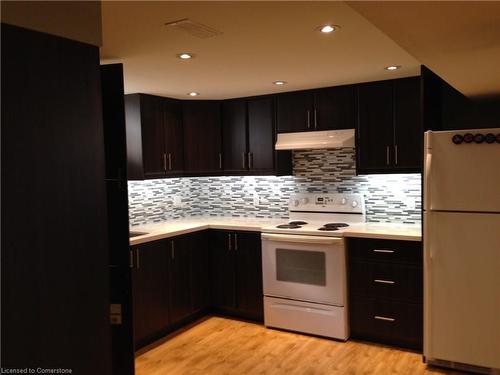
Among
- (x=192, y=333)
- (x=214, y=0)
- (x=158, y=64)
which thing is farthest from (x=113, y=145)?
(x=192, y=333)

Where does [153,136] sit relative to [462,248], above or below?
above

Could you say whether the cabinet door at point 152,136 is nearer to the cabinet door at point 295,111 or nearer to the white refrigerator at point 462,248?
A: the cabinet door at point 295,111

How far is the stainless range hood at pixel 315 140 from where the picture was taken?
3829 millimetres

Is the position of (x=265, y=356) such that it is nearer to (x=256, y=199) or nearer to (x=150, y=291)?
(x=150, y=291)

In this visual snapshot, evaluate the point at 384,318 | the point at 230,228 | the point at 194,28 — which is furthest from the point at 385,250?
the point at 194,28

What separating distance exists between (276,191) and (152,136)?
4.61ft

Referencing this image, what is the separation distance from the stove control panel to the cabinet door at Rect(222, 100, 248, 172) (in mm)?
656

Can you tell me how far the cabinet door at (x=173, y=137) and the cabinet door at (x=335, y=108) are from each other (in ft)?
4.64

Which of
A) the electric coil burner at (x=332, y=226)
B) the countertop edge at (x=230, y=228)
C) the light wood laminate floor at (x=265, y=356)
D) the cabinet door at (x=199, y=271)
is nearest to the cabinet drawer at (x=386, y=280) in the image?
the countertop edge at (x=230, y=228)

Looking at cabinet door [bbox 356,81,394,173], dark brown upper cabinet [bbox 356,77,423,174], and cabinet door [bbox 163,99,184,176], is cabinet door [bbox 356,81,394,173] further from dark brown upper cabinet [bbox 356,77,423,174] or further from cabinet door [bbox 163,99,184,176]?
cabinet door [bbox 163,99,184,176]

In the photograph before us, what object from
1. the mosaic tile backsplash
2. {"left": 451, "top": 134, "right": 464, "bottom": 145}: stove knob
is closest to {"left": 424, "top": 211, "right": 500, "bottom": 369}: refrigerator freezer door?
{"left": 451, "top": 134, "right": 464, "bottom": 145}: stove knob

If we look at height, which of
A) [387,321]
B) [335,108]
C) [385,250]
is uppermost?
[335,108]

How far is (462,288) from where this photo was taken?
9.91ft

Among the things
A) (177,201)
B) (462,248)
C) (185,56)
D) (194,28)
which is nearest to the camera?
(194,28)
